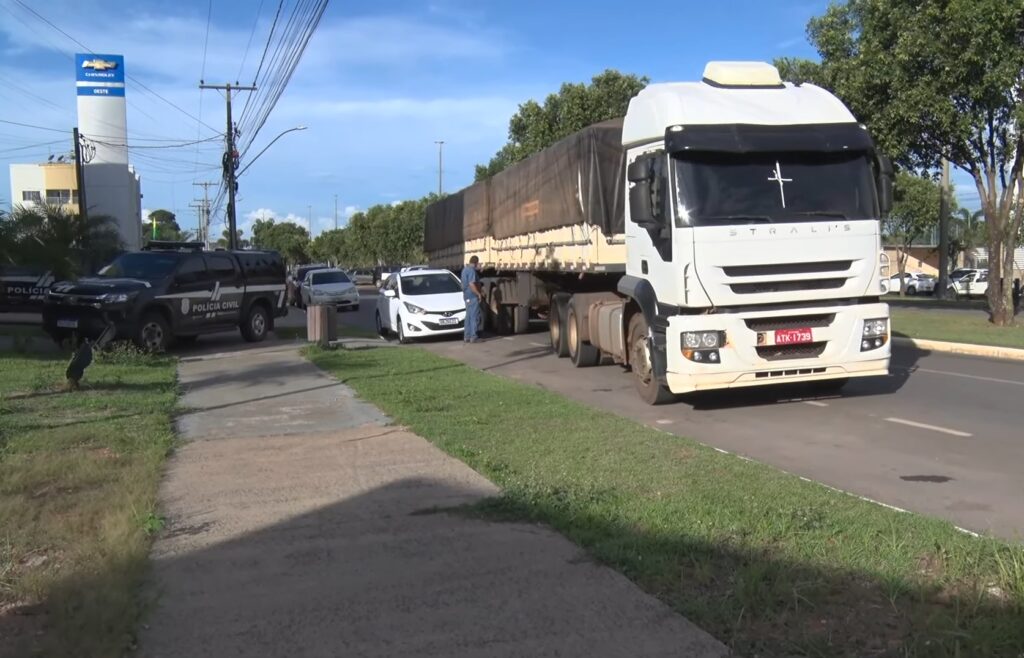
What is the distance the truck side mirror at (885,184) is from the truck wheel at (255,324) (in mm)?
13924

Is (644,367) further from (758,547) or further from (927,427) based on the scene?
(758,547)

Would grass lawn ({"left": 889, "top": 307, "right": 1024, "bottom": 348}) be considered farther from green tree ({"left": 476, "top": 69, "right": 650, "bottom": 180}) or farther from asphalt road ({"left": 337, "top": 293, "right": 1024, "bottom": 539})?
green tree ({"left": 476, "top": 69, "right": 650, "bottom": 180})

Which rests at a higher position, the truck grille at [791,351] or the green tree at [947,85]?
the green tree at [947,85]

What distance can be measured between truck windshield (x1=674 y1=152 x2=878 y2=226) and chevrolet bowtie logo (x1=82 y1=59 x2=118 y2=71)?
2562 inches

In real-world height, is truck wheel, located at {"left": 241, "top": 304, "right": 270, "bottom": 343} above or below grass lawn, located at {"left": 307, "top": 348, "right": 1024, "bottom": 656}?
above

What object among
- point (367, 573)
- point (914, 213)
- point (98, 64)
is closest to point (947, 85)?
point (367, 573)

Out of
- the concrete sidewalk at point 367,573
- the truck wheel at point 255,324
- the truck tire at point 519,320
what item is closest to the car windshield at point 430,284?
the truck tire at point 519,320

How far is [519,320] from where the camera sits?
2116 centimetres

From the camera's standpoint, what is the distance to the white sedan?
65.5 feet

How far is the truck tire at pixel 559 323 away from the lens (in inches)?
→ 631

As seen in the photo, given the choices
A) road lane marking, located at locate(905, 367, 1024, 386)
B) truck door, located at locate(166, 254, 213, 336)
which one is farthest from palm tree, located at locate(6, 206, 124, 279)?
road lane marking, located at locate(905, 367, 1024, 386)

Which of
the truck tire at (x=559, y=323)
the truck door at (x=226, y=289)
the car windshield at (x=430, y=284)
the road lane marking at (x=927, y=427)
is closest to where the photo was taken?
the road lane marking at (x=927, y=427)

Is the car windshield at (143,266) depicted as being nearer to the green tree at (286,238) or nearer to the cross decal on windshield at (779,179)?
the cross decal on windshield at (779,179)

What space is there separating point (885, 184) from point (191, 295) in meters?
13.1
